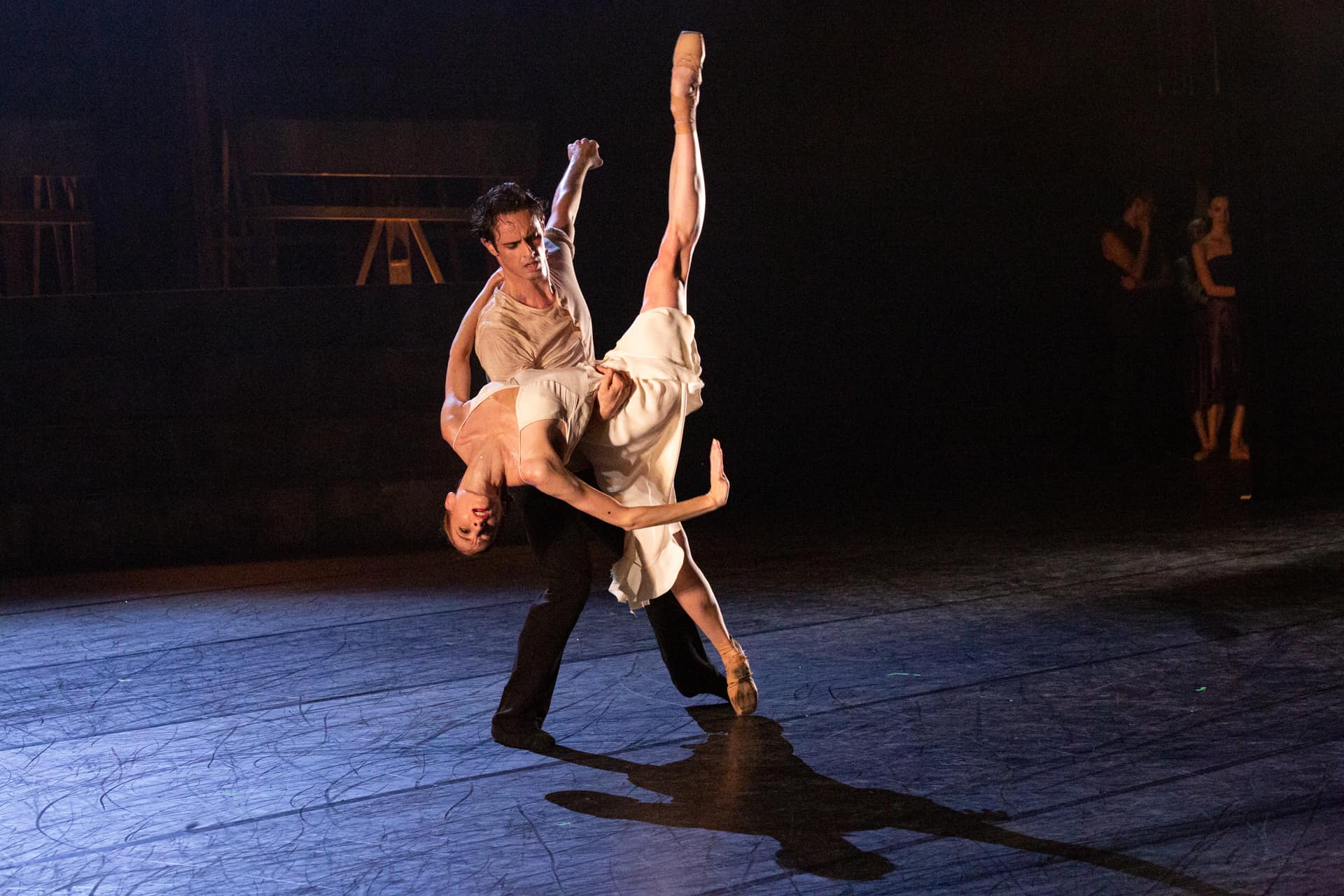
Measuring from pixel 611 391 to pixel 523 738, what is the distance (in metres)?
0.78

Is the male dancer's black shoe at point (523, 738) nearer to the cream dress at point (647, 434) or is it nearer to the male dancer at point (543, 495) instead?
the male dancer at point (543, 495)

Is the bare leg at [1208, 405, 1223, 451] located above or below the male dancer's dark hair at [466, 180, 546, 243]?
below

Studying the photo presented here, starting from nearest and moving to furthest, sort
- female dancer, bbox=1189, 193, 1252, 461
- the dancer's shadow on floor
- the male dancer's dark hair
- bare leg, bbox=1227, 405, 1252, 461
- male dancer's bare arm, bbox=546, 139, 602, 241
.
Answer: the dancer's shadow on floor, the male dancer's dark hair, male dancer's bare arm, bbox=546, 139, 602, 241, female dancer, bbox=1189, 193, 1252, 461, bare leg, bbox=1227, 405, 1252, 461

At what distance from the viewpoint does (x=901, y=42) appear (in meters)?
8.06

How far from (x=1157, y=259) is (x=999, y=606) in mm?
4937

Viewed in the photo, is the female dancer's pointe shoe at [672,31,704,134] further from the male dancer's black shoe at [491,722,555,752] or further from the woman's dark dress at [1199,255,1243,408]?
the woman's dark dress at [1199,255,1243,408]

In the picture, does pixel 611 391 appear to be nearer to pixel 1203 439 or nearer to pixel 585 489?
pixel 585 489

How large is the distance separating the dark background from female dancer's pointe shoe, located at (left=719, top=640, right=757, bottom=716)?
11.5ft

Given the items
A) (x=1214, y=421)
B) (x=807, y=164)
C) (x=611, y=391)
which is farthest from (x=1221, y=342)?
(x=611, y=391)

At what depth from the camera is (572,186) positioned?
3.78m

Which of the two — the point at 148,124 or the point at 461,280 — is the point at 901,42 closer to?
the point at 461,280

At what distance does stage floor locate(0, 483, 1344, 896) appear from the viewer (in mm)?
2342

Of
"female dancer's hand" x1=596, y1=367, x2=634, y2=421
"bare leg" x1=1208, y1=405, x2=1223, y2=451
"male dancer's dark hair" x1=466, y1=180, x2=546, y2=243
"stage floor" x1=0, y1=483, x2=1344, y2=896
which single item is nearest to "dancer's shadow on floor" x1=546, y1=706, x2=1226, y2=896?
"stage floor" x1=0, y1=483, x2=1344, y2=896

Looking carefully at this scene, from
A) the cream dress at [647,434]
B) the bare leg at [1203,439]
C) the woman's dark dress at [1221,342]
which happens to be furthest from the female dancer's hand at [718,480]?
the bare leg at [1203,439]
